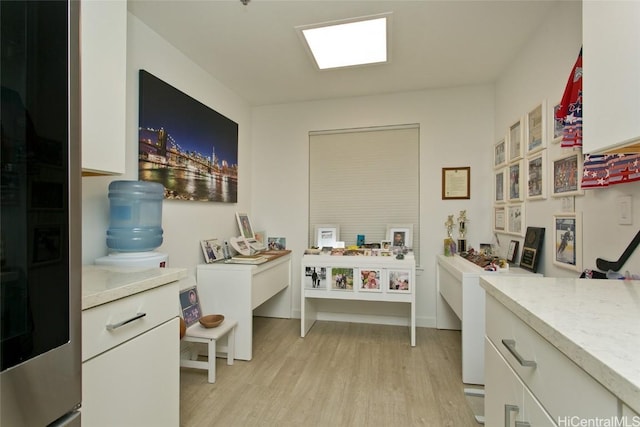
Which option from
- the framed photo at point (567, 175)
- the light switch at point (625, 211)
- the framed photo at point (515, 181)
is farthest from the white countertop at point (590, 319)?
the framed photo at point (515, 181)

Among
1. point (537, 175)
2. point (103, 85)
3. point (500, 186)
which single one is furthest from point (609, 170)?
point (103, 85)

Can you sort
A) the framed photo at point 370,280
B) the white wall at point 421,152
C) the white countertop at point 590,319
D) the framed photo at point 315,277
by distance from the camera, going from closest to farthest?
the white countertop at point 590,319 → the framed photo at point 370,280 → the framed photo at point 315,277 → the white wall at point 421,152

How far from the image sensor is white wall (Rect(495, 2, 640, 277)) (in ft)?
4.30

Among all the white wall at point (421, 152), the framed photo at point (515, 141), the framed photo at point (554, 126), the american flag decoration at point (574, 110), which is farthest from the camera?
the white wall at point (421, 152)

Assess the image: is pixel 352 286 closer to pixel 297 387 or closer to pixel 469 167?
pixel 297 387

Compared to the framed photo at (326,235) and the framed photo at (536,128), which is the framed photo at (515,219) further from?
the framed photo at (326,235)

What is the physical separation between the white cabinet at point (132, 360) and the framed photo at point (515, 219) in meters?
2.45

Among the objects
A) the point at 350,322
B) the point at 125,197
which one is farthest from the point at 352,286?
the point at 125,197

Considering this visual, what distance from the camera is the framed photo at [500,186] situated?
8.43ft

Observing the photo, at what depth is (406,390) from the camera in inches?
75.2

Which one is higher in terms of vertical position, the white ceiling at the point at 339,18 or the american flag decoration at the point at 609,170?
the white ceiling at the point at 339,18

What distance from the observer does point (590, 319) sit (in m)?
0.68

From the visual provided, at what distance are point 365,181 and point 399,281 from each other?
3.88ft

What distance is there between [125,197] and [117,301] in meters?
0.87
